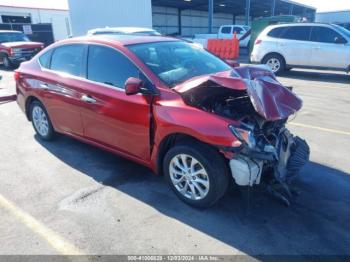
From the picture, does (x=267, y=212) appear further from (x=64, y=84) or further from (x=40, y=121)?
(x=40, y=121)

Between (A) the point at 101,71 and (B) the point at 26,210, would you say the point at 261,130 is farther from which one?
(B) the point at 26,210

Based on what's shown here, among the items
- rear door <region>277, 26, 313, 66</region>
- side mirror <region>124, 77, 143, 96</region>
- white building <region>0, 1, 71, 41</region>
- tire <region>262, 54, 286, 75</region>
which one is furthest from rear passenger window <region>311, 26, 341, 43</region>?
white building <region>0, 1, 71, 41</region>

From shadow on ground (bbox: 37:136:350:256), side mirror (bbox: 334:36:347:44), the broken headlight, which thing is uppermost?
side mirror (bbox: 334:36:347:44)

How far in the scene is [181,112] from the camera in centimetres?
319

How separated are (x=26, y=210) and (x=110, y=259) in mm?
1304

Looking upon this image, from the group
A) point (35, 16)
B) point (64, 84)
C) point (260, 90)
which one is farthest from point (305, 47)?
point (35, 16)

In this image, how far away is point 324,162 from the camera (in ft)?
14.3

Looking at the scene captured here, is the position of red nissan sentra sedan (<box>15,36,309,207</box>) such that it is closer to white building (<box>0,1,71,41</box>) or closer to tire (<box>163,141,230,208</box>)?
tire (<box>163,141,230,208</box>)

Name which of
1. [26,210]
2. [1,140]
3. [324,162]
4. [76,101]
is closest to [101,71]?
[76,101]

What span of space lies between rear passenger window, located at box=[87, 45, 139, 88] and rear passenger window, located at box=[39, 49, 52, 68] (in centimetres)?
111

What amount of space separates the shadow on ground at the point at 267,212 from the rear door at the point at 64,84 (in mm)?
731

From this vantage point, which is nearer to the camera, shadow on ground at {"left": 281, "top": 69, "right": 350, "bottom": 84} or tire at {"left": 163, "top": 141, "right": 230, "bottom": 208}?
tire at {"left": 163, "top": 141, "right": 230, "bottom": 208}

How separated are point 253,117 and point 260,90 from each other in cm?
28

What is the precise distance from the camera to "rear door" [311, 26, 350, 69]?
34.2 feet
